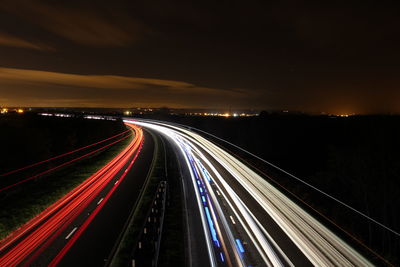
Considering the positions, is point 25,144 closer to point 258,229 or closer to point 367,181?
point 258,229

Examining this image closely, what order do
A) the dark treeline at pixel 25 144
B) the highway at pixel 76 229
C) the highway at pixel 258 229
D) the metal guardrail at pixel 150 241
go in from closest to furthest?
the metal guardrail at pixel 150 241 → the highway at pixel 258 229 → the highway at pixel 76 229 → the dark treeline at pixel 25 144

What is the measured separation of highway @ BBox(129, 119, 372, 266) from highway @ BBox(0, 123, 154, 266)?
6.52m

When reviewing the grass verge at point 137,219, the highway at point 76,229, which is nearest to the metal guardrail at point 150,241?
the grass verge at point 137,219

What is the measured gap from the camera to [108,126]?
72188 millimetres

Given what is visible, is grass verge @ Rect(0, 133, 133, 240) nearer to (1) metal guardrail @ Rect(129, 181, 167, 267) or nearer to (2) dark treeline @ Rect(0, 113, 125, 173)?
(2) dark treeline @ Rect(0, 113, 125, 173)

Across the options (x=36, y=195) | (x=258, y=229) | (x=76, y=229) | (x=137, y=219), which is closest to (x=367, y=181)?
(x=258, y=229)

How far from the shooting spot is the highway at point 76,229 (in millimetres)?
15125

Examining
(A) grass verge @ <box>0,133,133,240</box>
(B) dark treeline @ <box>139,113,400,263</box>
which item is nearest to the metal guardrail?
(A) grass verge @ <box>0,133,133,240</box>

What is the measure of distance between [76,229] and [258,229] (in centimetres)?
1270

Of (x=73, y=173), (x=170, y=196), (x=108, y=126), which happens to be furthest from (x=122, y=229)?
(x=108, y=126)

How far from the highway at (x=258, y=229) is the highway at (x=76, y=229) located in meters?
6.52

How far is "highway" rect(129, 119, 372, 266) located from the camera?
14586 mm

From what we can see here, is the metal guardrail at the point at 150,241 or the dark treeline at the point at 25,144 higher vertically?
the dark treeline at the point at 25,144

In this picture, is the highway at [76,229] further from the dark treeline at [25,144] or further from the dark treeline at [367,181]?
the dark treeline at [367,181]
